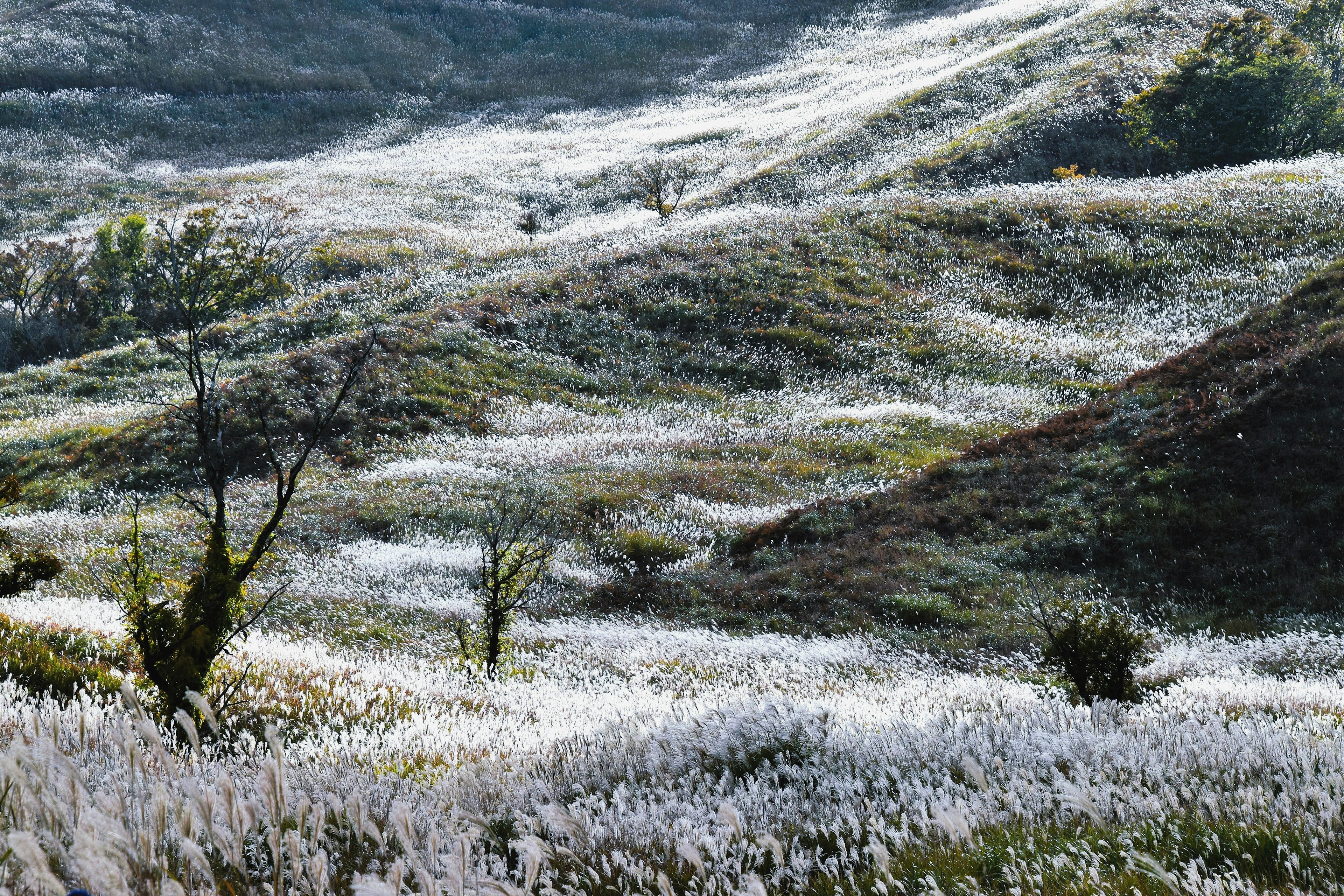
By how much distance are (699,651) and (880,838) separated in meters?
8.91

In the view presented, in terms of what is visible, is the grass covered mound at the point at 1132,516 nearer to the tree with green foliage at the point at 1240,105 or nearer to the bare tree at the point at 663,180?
the bare tree at the point at 663,180

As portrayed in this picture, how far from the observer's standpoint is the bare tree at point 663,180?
168ft

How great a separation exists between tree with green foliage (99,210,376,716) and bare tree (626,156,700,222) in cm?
2232

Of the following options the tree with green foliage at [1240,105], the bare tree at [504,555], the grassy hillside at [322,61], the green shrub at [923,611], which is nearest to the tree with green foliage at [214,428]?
the bare tree at [504,555]

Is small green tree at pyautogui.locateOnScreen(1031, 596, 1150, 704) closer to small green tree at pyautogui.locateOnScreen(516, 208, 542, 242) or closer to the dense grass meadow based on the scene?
the dense grass meadow

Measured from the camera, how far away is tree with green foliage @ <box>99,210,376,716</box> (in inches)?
246

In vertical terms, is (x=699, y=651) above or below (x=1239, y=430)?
below

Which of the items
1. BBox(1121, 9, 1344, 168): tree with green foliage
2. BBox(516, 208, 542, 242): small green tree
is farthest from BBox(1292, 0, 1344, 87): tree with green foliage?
BBox(516, 208, 542, 242): small green tree

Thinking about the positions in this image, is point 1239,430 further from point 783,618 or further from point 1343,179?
point 1343,179

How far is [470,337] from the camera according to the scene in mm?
31141

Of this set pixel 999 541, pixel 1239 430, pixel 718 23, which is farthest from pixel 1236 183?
pixel 718 23

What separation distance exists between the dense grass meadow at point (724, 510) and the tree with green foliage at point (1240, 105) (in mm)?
1444

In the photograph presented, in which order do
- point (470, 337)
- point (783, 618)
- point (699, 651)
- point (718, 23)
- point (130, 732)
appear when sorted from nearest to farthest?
point (130, 732), point (699, 651), point (783, 618), point (470, 337), point (718, 23)

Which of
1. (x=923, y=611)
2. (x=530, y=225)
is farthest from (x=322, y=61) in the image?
(x=923, y=611)
